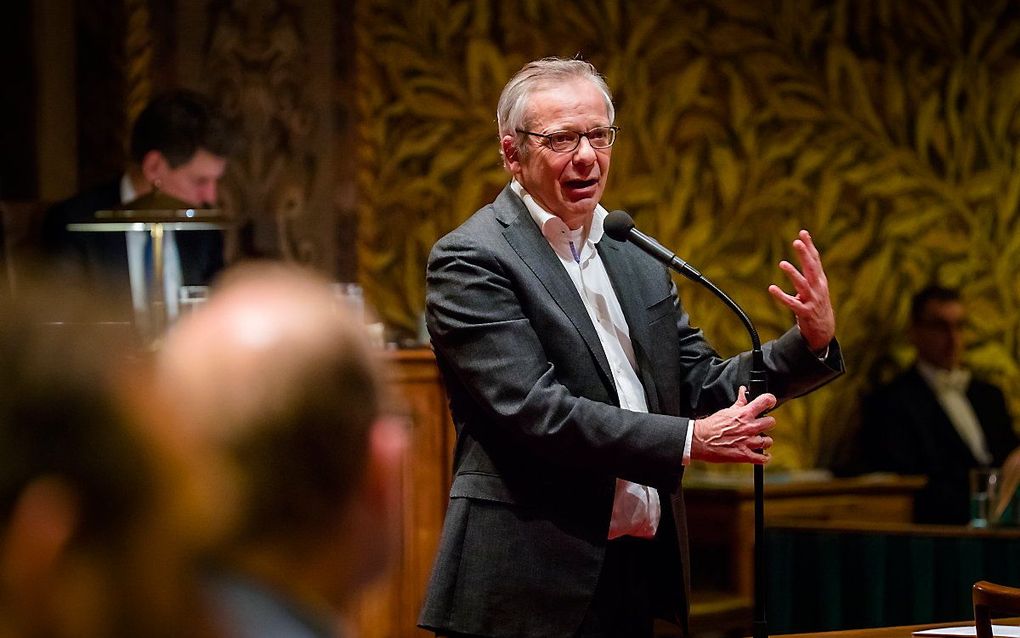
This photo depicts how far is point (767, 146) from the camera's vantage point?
586cm

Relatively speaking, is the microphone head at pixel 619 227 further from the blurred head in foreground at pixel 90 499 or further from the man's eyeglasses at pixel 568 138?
the blurred head in foreground at pixel 90 499

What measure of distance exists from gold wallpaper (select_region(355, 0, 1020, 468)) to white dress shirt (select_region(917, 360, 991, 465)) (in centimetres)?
28

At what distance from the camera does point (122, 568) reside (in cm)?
72

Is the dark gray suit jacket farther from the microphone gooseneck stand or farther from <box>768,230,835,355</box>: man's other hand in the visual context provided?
the microphone gooseneck stand

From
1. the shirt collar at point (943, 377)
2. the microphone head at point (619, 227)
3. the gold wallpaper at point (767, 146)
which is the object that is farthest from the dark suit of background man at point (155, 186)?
the shirt collar at point (943, 377)

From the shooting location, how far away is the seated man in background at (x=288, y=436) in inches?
28.7

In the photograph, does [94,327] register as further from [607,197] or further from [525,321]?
[607,197]

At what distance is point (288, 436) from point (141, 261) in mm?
3615

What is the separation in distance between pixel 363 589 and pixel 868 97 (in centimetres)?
547

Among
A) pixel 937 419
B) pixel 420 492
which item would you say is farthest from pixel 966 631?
pixel 937 419

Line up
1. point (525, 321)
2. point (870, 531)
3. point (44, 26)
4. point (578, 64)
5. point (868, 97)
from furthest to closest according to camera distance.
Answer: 1. point (868, 97)
2. point (44, 26)
3. point (870, 531)
4. point (578, 64)
5. point (525, 321)

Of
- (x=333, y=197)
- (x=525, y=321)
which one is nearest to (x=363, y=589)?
(x=525, y=321)

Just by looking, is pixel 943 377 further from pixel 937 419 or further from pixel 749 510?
pixel 749 510

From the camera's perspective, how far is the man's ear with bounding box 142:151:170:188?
4223mm
